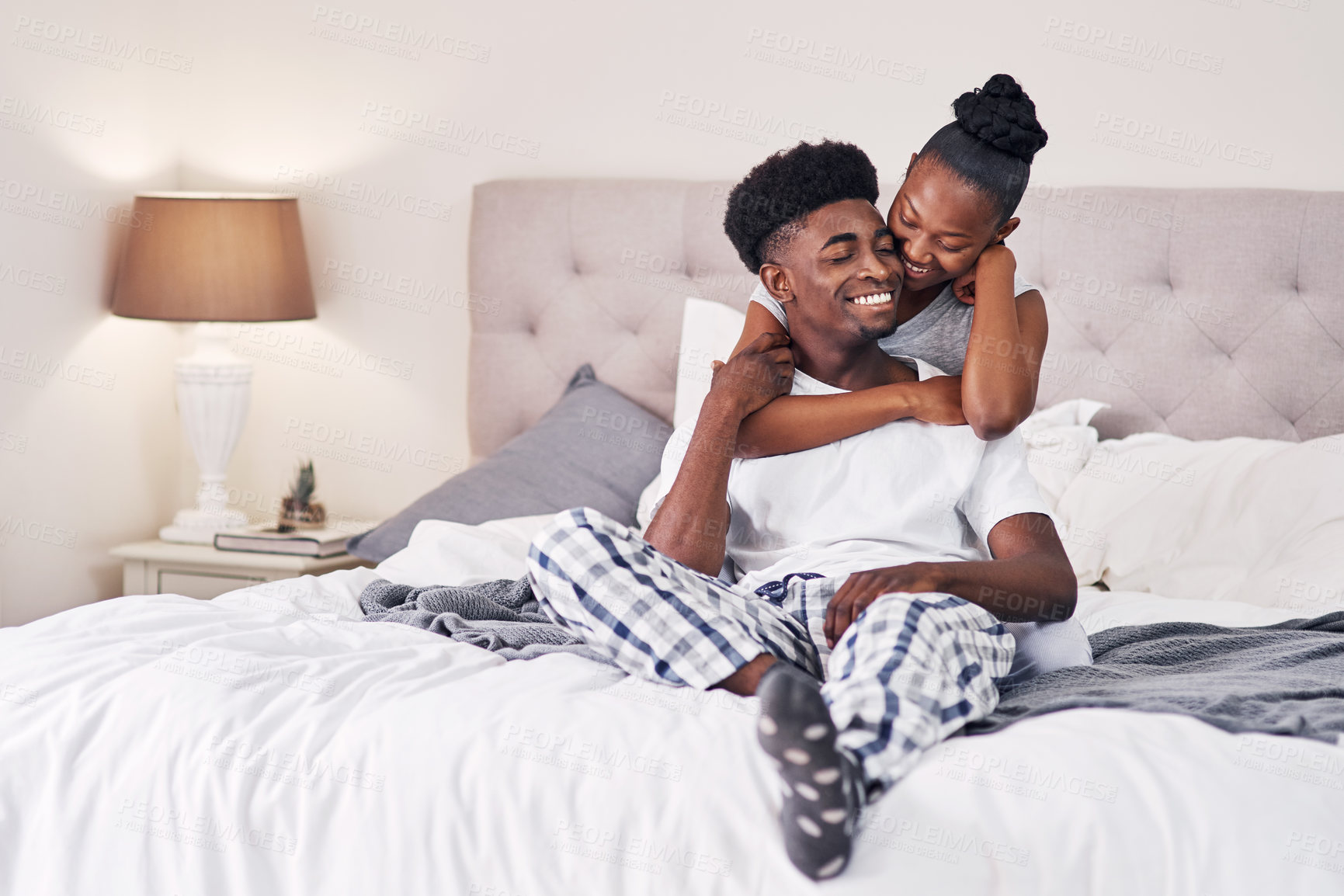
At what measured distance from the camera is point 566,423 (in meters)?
2.37

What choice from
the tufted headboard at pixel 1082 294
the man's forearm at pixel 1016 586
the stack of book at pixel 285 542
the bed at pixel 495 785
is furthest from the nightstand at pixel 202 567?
the man's forearm at pixel 1016 586

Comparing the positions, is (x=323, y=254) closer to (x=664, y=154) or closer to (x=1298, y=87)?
(x=664, y=154)

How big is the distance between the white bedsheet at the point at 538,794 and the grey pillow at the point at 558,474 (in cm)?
102

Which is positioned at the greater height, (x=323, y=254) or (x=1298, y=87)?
(x=1298, y=87)

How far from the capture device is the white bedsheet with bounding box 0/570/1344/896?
92 cm

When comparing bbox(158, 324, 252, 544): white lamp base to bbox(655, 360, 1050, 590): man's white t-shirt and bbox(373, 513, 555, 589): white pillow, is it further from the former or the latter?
bbox(655, 360, 1050, 590): man's white t-shirt

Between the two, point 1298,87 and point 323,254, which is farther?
point 323,254

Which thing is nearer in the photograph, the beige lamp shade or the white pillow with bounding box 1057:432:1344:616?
the white pillow with bounding box 1057:432:1344:616

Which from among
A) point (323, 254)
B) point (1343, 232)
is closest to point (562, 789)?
point (1343, 232)

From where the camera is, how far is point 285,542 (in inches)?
97.7

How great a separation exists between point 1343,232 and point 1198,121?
0.36 m

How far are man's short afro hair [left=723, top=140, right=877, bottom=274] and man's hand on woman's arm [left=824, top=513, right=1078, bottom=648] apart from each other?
456mm

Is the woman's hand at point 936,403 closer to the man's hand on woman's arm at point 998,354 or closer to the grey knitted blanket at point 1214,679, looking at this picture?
the man's hand on woman's arm at point 998,354

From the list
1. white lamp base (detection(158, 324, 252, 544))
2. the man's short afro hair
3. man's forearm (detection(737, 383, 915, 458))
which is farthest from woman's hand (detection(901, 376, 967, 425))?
white lamp base (detection(158, 324, 252, 544))
